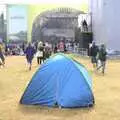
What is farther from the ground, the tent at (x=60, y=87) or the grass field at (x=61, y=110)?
the tent at (x=60, y=87)

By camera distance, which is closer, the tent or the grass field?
the grass field

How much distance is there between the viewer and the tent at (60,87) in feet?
50.5

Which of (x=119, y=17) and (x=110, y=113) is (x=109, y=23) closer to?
(x=119, y=17)

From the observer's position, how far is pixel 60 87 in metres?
15.5

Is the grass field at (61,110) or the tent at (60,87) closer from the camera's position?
the grass field at (61,110)

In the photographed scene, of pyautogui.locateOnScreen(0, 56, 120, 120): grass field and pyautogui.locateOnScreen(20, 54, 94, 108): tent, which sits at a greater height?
pyautogui.locateOnScreen(20, 54, 94, 108): tent

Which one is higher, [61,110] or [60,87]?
[60,87]

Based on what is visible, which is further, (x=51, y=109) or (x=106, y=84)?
(x=106, y=84)

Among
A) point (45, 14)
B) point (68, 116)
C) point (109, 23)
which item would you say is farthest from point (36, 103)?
point (45, 14)

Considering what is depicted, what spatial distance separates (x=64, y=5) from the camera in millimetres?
71250

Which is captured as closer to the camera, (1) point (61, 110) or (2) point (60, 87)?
(1) point (61, 110)

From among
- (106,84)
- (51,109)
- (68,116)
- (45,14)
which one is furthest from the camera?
(45,14)

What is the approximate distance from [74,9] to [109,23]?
87.4 ft

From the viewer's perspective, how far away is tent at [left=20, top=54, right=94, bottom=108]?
15.4 m
